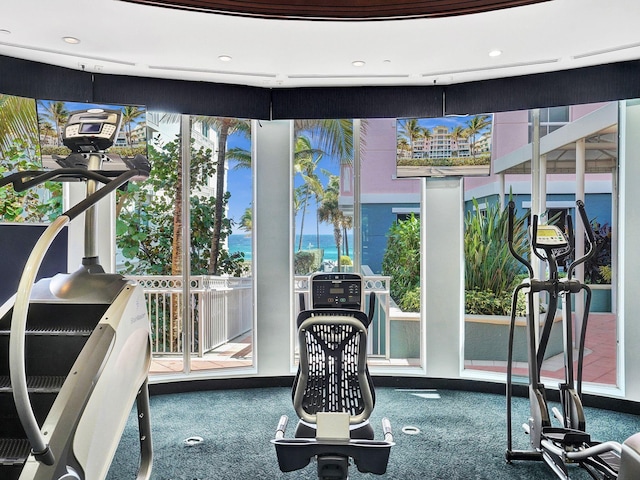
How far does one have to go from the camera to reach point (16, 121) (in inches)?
181

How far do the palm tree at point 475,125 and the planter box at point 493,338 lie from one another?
6.05ft

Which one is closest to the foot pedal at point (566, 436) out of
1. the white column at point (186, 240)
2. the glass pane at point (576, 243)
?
the glass pane at point (576, 243)

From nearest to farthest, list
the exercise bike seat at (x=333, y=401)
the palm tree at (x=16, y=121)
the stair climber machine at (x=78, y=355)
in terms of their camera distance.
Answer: the stair climber machine at (x=78, y=355), the exercise bike seat at (x=333, y=401), the palm tree at (x=16, y=121)

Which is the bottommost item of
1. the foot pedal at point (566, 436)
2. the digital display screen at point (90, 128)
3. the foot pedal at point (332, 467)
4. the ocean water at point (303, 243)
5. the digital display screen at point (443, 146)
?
the foot pedal at point (566, 436)

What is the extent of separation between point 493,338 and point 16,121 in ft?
17.7

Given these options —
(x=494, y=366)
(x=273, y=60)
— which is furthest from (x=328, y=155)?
(x=494, y=366)

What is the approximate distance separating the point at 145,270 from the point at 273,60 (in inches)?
109

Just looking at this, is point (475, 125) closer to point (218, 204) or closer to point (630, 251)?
point (630, 251)

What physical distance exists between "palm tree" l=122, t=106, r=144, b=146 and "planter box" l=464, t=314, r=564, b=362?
13.4 feet

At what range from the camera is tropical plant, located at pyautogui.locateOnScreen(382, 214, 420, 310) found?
18.1 ft

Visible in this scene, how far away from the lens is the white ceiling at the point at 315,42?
3396mm

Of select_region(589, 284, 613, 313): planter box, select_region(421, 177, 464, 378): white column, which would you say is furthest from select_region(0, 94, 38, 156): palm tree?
select_region(589, 284, 613, 313): planter box

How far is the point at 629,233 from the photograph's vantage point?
4.57 metres

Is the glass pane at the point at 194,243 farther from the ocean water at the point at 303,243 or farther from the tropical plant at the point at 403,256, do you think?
the tropical plant at the point at 403,256
